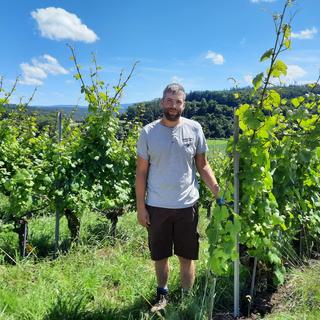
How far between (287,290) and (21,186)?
3154mm

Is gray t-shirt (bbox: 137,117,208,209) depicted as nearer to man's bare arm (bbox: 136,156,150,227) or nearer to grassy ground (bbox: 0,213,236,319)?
man's bare arm (bbox: 136,156,150,227)

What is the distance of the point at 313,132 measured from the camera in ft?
10.1

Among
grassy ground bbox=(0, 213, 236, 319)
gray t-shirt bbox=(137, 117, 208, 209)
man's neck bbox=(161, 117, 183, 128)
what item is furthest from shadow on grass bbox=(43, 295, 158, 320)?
man's neck bbox=(161, 117, 183, 128)

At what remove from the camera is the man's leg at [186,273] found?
3.48 metres

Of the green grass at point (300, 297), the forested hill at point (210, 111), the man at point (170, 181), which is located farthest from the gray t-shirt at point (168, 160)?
the green grass at point (300, 297)

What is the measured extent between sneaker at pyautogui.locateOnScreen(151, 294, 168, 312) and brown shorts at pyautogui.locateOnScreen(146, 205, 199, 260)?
0.35 meters

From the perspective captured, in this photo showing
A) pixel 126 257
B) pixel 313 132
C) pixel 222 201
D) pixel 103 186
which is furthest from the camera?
pixel 103 186

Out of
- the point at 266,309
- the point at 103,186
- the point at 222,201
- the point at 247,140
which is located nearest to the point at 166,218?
the point at 222,201

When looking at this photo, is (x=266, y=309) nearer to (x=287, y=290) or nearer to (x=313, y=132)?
(x=287, y=290)

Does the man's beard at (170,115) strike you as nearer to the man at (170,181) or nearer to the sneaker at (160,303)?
the man at (170,181)

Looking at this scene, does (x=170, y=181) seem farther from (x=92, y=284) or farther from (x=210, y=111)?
(x=210, y=111)

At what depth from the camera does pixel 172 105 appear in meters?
3.15

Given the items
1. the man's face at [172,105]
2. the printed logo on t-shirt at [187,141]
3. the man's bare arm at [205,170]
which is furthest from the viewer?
the man's bare arm at [205,170]

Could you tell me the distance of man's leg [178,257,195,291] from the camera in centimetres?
348
